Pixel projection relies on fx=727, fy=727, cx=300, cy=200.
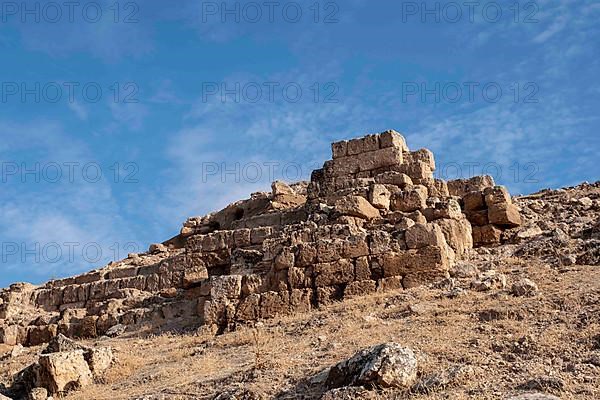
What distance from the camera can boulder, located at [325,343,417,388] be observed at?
7852 mm

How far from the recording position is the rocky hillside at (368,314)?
8.23m

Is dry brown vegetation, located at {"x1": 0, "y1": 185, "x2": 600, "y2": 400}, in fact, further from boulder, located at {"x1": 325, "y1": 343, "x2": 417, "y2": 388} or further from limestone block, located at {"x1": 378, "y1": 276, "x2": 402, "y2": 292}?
limestone block, located at {"x1": 378, "y1": 276, "x2": 402, "y2": 292}

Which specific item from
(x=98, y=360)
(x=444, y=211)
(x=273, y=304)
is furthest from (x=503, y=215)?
(x=98, y=360)

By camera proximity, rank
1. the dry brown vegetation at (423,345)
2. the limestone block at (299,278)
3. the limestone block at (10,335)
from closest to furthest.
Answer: the dry brown vegetation at (423,345) < the limestone block at (299,278) < the limestone block at (10,335)

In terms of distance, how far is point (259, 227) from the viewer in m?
18.9

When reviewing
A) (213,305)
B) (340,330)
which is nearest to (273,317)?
(213,305)

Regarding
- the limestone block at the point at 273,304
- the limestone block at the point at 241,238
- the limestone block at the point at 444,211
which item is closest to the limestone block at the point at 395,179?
the limestone block at the point at 444,211

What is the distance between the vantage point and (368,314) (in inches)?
472

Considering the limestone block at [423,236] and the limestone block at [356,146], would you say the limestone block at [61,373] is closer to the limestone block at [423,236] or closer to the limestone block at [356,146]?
the limestone block at [423,236]

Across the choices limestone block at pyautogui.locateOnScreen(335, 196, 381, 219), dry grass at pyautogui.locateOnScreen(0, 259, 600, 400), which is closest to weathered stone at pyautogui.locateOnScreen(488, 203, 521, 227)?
limestone block at pyautogui.locateOnScreen(335, 196, 381, 219)

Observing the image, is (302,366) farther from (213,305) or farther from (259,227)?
(259,227)

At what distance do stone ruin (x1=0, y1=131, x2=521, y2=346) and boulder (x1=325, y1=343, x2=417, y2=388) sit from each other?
5.32 metres

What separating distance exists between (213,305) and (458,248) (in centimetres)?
514

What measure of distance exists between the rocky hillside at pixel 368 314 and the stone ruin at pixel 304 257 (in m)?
0.04
